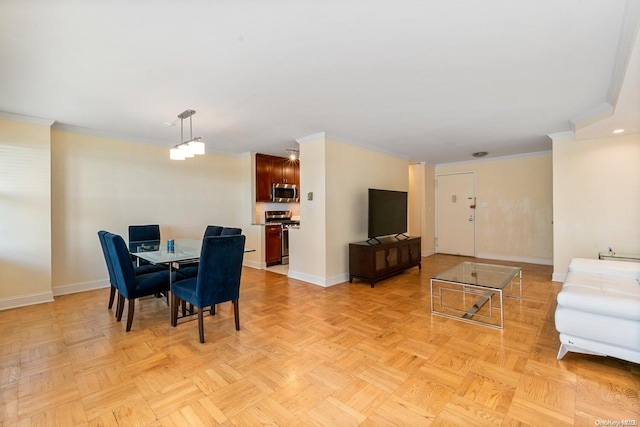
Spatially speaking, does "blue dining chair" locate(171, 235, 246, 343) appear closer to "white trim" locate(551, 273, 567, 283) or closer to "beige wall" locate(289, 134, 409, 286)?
"beige wall" locate(289, 134, 409, 286)

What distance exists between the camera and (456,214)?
22.8 ft

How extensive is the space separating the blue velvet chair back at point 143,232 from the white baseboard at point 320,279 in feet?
7.00

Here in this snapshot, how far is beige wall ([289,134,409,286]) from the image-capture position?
438cm

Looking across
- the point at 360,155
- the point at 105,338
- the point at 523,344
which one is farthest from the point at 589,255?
the point at 105,338

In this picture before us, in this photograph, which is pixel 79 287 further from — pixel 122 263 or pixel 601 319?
pixel 601 319

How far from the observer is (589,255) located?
4277 millimetres

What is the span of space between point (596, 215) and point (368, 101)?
12.5 feet

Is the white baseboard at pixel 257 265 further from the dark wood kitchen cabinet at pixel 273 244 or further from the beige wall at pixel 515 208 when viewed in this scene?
the beige wall at pixel 515 208

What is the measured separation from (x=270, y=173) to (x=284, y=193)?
514mm

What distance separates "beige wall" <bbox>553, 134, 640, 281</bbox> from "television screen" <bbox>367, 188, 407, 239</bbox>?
2.25 meters

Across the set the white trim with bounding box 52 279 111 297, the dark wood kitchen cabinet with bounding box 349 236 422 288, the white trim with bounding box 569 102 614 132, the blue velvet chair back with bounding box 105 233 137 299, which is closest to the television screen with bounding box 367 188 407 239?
the dark wood kitchen cabinet with bounding box 349 236 422 288

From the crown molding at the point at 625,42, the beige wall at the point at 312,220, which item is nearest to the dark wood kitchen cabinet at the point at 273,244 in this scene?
the beige wall at the point at 312,220

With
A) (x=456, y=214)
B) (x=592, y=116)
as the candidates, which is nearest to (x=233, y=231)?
(x=592, y=116)

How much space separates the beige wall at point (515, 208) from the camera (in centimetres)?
580
